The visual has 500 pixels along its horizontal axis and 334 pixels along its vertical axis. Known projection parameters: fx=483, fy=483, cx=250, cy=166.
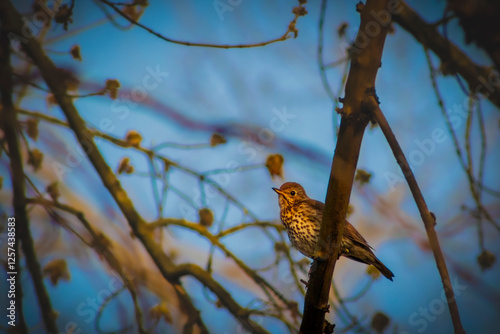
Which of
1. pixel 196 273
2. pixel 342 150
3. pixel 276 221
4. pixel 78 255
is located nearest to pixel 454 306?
pixel 342 150

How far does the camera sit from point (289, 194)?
339 centimetres

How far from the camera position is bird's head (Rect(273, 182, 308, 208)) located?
3.38 meters

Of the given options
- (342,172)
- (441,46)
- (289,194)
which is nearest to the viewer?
(342,172)

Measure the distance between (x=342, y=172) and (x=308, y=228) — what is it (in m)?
1.09

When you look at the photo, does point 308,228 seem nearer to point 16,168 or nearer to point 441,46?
point 441,46

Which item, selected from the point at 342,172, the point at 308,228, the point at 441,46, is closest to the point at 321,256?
the point at 342,172

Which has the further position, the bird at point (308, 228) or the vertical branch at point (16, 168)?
the vertical branch at point (16, 168)

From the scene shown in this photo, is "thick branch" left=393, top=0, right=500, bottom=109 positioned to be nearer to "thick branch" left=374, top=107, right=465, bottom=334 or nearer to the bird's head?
"thick branch" left=374, top=107, right=465, bottom=334

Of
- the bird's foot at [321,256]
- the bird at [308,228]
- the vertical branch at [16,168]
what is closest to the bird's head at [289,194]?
the bird at [308,228]

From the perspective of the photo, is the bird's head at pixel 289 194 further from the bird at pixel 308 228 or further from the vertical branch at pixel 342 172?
the vertical branch at pixel 342 172

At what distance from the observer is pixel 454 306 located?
7.40 feet

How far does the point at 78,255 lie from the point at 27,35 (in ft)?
5.51

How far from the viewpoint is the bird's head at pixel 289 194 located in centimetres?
338

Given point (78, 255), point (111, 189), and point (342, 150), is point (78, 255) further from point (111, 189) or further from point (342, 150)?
point (342, 150)
